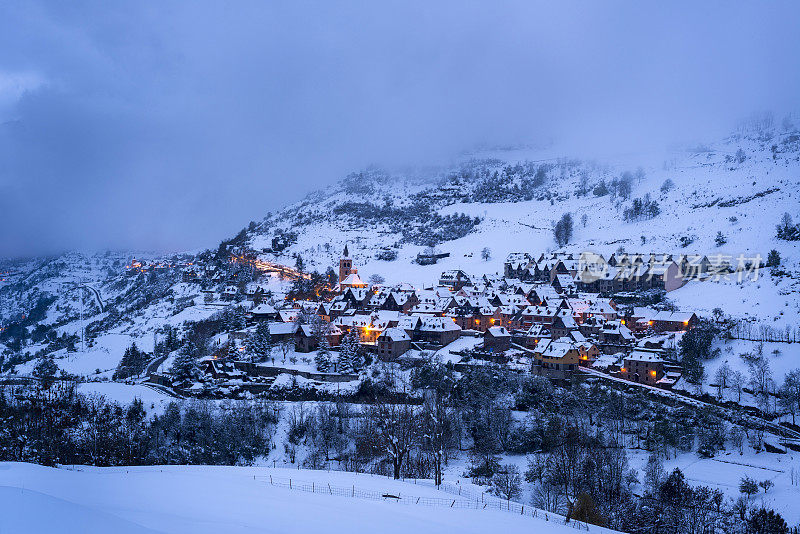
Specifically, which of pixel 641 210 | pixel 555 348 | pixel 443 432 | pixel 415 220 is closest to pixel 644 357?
pixel 555 348

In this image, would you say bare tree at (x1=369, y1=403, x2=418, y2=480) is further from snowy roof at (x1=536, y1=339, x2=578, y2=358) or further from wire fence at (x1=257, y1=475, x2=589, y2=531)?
snowy roof at (x1=536, y1=339, x2=578, y2=358)

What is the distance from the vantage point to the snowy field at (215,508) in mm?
12336

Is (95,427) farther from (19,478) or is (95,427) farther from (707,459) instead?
(707,459)

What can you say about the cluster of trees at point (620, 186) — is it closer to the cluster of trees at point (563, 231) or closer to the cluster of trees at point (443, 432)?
the cluster of trees at point (563, 231)

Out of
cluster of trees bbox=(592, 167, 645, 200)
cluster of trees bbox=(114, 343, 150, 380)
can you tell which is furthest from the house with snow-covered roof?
cluster of trees bbox=(592, 167, 645, 200)

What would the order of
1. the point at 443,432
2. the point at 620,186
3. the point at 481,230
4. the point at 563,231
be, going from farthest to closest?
the point at 620,186
the point at 481,230
the point at 563,231
the point at 443,432

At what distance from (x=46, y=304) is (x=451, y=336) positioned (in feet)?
324

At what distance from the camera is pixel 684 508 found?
27.9m

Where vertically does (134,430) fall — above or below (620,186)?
below

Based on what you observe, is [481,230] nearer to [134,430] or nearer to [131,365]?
[131,365]

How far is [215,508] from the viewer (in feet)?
46.7

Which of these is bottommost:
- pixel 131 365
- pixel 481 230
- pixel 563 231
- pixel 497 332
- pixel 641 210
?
pixel 131 365

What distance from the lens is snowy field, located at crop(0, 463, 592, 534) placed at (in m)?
12.3

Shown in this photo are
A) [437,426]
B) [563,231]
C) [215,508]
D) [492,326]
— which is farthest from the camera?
[563,231]
